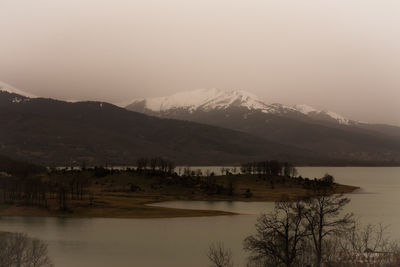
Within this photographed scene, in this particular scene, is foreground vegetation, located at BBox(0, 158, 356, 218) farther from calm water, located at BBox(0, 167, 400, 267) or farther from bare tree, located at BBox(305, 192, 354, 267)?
bare tree, located at BBox(305, 192, 354, 267)

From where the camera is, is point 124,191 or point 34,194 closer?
point 34,194

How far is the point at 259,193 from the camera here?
500 feet

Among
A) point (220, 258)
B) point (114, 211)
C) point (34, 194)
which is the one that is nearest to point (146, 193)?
point (34, 194)

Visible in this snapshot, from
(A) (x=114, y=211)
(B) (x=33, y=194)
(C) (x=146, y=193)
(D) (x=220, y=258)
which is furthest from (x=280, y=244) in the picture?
(C) (x=146, y=193)

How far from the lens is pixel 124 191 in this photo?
146 meters

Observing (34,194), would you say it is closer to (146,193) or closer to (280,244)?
(146,193)

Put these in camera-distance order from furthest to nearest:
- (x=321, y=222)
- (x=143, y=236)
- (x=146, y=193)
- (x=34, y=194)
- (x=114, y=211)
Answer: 1. (x=146, y=193)
2. (x=34, y=194)
3. (x=114, y=211)
4. (x=143, y=236)
5. (x=321, y=222)

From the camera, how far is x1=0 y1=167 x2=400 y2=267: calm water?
198 ft

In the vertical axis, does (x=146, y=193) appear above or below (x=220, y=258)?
above

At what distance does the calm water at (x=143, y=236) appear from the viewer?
6030 centimetres

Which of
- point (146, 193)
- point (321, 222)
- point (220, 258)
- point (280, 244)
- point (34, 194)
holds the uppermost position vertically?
point (321, 222)

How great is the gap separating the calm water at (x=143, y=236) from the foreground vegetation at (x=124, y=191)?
8704mm

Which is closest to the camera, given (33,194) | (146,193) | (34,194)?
(33,194)

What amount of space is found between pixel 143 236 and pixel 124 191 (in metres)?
69.5
